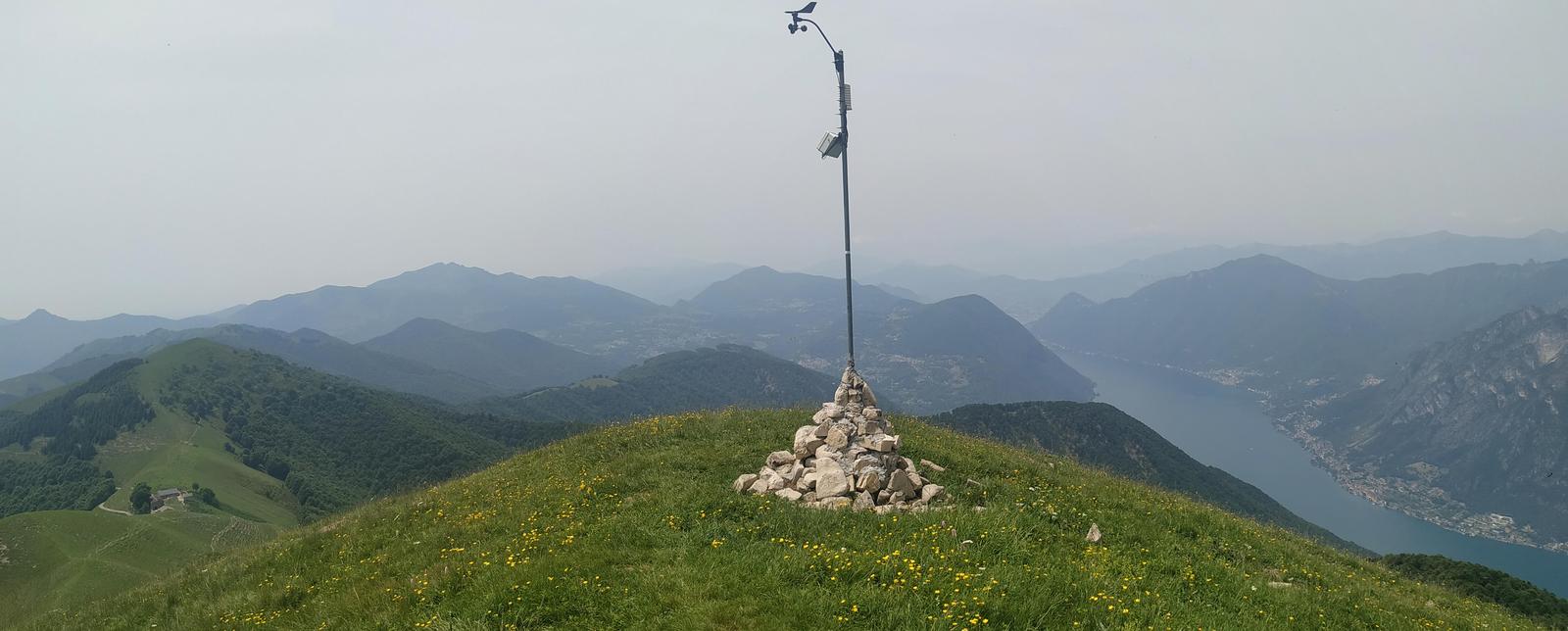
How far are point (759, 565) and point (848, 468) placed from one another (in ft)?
17.5

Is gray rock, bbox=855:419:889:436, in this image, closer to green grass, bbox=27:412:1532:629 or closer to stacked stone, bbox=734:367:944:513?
stacked stone, bbox=734:367:944:513

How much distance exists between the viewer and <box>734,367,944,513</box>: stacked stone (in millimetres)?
14352

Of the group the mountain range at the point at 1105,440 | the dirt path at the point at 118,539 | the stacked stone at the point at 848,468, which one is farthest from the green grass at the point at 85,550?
the mountain range at the point at 1105,440

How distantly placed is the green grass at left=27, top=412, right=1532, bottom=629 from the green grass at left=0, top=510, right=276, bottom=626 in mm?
49221

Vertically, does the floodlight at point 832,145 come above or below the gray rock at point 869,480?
above

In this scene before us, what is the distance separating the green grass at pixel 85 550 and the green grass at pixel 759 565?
49221mm

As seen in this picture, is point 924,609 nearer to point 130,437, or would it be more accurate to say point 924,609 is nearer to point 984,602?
point 984,602

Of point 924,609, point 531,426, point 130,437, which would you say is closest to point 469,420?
point 531,426

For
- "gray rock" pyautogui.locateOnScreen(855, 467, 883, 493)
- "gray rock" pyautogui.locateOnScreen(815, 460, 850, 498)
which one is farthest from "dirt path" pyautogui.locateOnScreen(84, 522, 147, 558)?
"gray rock" pyautogui.locateOnScreen(855, 467, 883, 493)

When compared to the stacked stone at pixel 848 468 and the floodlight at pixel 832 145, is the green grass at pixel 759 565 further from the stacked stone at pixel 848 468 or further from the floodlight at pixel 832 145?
the floodlight at pixel 832 145

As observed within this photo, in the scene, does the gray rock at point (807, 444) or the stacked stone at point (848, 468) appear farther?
the gray rock at point (807, 444)

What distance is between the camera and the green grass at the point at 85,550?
51844mm

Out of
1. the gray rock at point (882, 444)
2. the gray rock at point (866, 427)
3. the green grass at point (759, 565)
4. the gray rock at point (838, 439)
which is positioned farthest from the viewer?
the gray rock at point (866, 427)

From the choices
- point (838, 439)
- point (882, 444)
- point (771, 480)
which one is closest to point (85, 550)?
point (771, 480)
